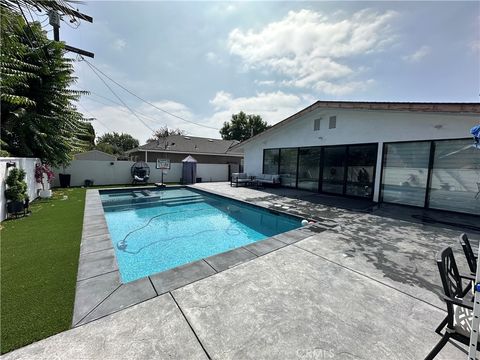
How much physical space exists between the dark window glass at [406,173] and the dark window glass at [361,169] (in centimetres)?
49

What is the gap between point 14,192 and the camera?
5.52 meters

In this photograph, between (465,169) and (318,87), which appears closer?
(465,169)

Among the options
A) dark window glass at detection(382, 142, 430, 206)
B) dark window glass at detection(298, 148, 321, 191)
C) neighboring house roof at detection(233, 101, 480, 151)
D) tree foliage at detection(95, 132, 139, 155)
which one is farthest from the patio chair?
tree foliage at detection(95, 132, 139, 155)

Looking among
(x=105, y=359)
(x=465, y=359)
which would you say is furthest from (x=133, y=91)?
(x=465, y=359)

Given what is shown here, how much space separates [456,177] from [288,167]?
7.46 m

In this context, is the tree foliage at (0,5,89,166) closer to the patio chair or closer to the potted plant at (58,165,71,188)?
the potted plant at (58,165,71,188)

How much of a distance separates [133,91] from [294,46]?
42.6 feet

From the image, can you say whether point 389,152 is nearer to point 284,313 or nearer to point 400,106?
point 400,106

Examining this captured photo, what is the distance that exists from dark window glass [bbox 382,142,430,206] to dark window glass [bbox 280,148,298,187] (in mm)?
4825

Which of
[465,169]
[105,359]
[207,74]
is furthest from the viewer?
[207,74]

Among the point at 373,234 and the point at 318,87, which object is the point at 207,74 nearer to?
the point at 318,87

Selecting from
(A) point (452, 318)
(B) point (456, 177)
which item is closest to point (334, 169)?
(B) point (456, 177)

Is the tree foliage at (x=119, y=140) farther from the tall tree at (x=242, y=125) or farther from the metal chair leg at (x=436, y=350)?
the metal chair leg at (x=436, y=350)

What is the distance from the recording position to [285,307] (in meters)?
2.28
